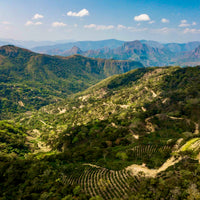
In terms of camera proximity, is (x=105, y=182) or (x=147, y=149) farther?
(x=147, y=149)

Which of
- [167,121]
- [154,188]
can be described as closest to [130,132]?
[167,121]

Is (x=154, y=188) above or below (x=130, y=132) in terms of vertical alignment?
above

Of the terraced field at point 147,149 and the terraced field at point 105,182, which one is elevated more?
the terraced field at point 147,149

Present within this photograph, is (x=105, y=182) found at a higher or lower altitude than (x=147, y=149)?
lower

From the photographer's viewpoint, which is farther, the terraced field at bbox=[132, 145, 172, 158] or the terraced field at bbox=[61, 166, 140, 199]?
the terraced field at bbox=[132, 145, 172, 158]

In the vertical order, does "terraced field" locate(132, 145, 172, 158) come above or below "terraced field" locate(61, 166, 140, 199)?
above

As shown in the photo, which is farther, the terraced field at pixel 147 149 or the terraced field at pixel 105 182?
the terraced field at pixel 147 149

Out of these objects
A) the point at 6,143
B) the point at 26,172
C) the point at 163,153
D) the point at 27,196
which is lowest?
the point at 6,143

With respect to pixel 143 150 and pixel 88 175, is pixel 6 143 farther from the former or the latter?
pixel 143 150
